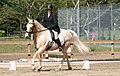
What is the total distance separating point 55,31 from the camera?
46.2 feet

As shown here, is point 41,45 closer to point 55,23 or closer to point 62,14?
point 55,23

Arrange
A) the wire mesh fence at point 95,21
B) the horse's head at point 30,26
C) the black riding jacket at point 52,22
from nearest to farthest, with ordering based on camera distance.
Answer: the horse's head at point 30,26, the black riding jacket at point 52,22, the wire mesh fence at point 95,21

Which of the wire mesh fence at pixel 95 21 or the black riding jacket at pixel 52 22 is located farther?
the wire mesh fence at pixel 95 21

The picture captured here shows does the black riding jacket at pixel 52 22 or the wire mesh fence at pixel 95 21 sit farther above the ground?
the wire mesh fence at pixel 95 21

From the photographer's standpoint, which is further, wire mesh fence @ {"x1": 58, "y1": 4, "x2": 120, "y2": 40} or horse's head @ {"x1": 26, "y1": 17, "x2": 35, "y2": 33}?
wire mesh fence @ {"x1": 58, "y1": 4, "x2": 120, "y2": 40}

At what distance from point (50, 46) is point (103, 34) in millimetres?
23463

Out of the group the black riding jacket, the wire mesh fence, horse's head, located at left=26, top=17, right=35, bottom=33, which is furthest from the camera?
the wire mesh fence

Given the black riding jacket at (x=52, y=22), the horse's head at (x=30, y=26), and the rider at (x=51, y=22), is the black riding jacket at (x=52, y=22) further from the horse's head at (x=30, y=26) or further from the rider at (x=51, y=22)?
the horse's head at (x=30, y=26)

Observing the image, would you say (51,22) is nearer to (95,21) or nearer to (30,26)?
(30,26)

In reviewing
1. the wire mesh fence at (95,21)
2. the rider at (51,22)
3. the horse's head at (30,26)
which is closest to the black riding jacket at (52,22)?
the rider at (51,22)

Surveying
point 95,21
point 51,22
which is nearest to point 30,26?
point 51,22

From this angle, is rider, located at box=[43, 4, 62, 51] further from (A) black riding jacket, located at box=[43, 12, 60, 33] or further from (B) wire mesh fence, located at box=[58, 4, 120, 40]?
(B) wire mesh fence, located at box=[58, 4, 120, 40]

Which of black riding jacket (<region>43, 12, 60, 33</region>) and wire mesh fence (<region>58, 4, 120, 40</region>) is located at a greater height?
wire mesh fence (<region>58, 4, 120, 40</region>)

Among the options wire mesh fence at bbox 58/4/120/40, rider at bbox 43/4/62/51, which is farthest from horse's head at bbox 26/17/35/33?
wire mesh fence at bbox 58/4/120/40
